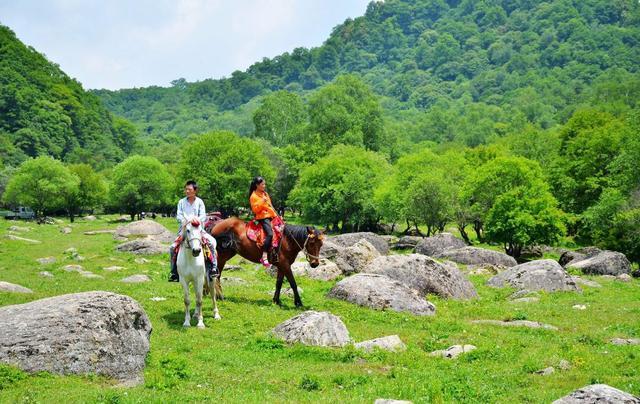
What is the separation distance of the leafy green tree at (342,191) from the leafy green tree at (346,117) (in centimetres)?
3337

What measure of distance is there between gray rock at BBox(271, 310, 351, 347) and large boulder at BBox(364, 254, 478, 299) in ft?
33.6

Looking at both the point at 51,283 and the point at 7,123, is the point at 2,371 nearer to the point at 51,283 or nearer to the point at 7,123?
the point at 51,283

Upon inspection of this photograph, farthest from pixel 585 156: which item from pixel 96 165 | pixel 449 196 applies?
pixel 96 165

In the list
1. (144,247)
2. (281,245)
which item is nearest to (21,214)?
(144,247)

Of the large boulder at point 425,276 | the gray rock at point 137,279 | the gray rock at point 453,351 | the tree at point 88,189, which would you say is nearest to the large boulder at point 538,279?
the large boulder at point 425,276

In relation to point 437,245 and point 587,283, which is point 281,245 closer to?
point 587,283

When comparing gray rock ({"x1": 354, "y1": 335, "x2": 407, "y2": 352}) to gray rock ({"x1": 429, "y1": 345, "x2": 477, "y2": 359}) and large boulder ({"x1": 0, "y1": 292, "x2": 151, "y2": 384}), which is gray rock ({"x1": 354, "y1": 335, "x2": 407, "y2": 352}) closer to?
gray rock ({"x1": 429, "y1": 345, "x2": 477, "y2": 359})

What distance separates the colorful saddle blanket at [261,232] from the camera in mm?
23406

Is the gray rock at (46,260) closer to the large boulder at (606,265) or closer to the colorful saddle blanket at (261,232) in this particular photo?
the colorful saddle blanket at (261,232)

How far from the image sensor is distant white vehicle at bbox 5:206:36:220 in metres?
111

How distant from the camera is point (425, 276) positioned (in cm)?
2773

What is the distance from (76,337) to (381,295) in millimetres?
13480

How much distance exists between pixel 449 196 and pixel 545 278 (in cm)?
3594

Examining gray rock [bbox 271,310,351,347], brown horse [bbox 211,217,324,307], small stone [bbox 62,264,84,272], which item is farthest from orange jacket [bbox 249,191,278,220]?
small stone [bbox 62,264,84,272]
